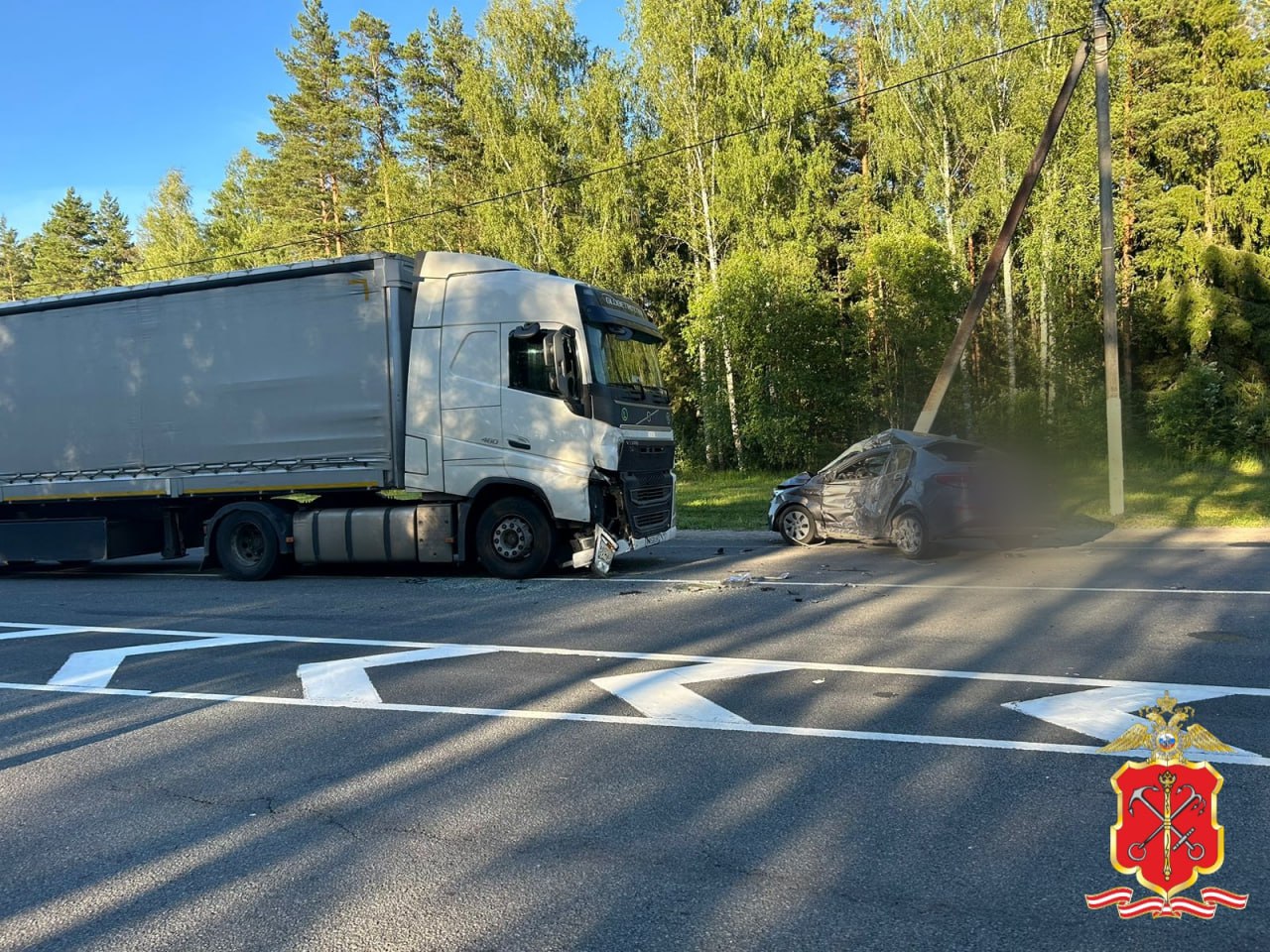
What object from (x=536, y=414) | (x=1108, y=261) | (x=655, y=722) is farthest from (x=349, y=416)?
(x=1108, y=261)

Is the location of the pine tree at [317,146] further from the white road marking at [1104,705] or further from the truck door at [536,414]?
the white road marking at [1104,705]

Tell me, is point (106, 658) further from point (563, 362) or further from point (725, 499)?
Result: point (725, 499)

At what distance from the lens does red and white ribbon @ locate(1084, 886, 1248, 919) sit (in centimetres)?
306

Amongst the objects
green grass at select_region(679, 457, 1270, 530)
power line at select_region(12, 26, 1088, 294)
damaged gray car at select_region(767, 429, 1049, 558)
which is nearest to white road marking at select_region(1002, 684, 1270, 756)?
damaged gray car at select_region(767, 429, 1049, 558)

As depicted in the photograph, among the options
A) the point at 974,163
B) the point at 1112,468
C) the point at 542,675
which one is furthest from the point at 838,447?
the point at 542,675

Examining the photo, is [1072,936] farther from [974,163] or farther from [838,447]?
[974,163]

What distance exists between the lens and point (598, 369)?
10.9m

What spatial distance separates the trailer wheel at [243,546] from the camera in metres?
12.3

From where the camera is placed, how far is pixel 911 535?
39.1 ft

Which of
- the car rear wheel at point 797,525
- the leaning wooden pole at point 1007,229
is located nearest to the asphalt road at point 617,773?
the car rear wheel at point 797,525

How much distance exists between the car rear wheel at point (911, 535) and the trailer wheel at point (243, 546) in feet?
26.8

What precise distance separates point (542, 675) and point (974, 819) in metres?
3.41

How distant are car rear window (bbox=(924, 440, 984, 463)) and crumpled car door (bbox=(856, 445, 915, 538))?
29 centimetres

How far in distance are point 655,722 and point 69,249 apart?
68481 millimetres
